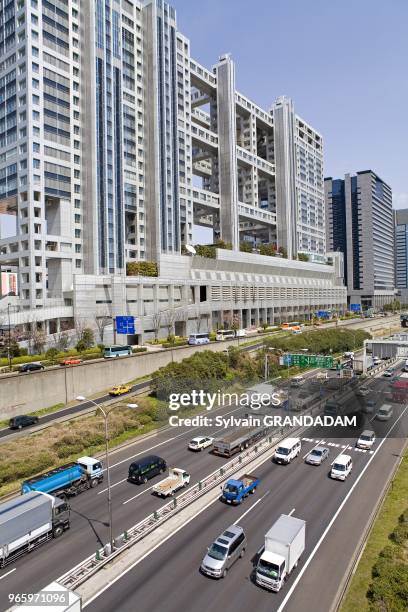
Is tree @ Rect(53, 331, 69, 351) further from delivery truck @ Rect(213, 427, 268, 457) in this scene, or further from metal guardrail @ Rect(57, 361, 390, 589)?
metal guardrail @ Rect(57, 361, 390, 589)

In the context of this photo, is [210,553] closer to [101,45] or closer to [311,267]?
[101,45]

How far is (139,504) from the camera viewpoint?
3469 cm

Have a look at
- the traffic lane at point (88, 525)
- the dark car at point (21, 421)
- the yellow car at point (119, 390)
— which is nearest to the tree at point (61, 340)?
the yellow car at point (119, 390)

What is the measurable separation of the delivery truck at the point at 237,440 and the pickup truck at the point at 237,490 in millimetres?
8205

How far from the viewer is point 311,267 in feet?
600

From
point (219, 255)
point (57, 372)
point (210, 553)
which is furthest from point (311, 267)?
point (210, 553)

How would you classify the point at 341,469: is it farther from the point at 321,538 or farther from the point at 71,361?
the point at 71,361

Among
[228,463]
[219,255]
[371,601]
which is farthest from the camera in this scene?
[219,255]

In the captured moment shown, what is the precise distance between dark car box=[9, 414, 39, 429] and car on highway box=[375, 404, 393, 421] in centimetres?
4712

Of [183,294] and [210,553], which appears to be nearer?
[210,553]

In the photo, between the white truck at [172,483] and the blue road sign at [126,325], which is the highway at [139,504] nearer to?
the white truck at [172,483]

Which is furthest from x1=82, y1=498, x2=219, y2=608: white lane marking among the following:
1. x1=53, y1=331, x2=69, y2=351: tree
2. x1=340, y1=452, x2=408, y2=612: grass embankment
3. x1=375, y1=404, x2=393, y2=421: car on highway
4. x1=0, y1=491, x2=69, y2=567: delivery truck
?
x1=53, y1=331, x2=69, y2=351: tree

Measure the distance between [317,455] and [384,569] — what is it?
19143 millimetres

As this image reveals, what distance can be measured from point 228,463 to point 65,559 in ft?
63.3
